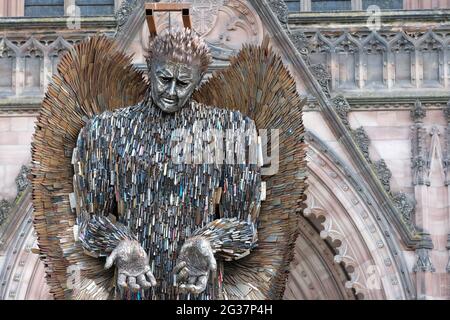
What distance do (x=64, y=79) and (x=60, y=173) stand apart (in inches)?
16.9

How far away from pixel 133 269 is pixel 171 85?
0.86 meters

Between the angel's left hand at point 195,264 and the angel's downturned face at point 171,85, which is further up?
the angel's downturned face at point 171,85

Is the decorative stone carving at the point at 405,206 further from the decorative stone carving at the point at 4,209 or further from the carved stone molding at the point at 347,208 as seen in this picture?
the decorative stone carving at the point at 4,209

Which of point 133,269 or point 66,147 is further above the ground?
point 66,147

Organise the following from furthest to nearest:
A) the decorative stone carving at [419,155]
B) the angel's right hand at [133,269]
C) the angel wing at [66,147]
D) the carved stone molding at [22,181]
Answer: the carved stone molding at [22,181] < the decorative stone carving at [419,155] < the angel wing at [66,147] < the angel's right hand at [133,269]

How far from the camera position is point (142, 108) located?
6.75m

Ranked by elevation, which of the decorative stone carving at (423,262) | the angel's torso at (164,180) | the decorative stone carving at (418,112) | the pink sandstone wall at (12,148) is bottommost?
the angel's torso at (164,180)

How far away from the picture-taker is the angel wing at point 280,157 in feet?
22.0

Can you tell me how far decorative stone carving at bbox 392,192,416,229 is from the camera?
14.8m

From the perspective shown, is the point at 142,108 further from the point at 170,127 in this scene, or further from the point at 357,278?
the point at 357,278

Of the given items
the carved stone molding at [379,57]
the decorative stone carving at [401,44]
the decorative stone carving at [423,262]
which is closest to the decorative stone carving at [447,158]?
the carved stone molding at [379,57]

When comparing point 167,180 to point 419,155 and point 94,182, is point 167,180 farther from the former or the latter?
point 419,155

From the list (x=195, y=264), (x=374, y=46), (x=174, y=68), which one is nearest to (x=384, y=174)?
(x=374, y=46)

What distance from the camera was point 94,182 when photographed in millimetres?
6621
